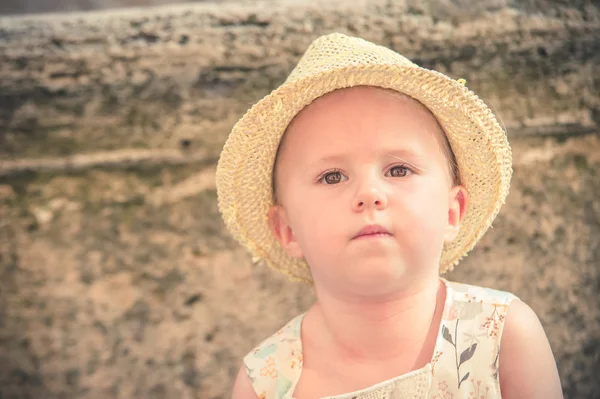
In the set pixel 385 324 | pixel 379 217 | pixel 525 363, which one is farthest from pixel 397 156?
pixel 525 363

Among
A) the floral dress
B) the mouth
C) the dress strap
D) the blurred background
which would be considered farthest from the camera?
the blurred background

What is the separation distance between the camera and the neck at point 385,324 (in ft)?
4.78

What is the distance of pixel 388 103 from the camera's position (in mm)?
1419

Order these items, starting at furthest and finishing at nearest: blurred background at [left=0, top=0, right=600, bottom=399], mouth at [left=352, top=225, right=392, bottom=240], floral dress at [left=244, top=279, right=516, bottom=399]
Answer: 1. blurred background at [left=0, top=0, right=600, bottom=399]
2. floral dress at [left=244, top=279, right=516, bottom=399]
3. mouth at [left=352, top=225, right=392, bottom=240]

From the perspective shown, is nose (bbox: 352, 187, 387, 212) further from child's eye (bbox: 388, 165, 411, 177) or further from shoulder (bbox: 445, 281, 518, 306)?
shoulder (bbox: 445, 281, 518, 306)

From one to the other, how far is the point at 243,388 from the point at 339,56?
2.36 feet

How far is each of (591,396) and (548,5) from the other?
1022mm

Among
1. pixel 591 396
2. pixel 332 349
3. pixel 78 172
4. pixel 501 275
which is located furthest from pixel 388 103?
pixel 591 396

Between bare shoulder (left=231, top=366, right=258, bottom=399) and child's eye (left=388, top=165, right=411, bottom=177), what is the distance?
55 cm

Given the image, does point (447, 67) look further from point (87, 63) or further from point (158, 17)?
point (87, 63)

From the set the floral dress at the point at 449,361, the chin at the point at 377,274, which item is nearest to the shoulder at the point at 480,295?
the floral dress at the point at 449,361

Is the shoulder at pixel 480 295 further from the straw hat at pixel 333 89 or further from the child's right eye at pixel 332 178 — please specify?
the child's right eye at pixel 332 178

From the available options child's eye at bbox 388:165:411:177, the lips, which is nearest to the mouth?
the lips

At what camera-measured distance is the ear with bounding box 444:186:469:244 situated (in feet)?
4.91
